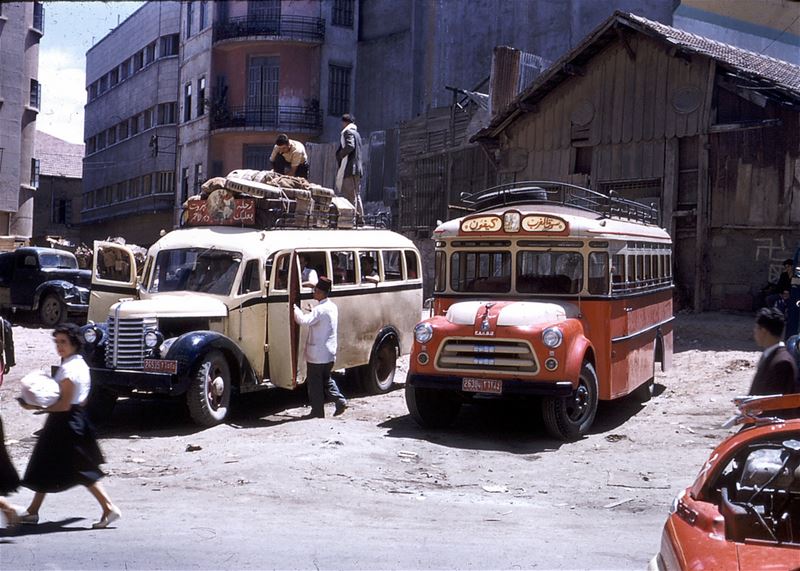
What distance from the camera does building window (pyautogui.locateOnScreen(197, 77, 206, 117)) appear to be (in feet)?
126

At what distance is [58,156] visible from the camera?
198 feet

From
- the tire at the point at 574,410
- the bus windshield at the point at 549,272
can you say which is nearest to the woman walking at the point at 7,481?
the tire at the point at 574,410

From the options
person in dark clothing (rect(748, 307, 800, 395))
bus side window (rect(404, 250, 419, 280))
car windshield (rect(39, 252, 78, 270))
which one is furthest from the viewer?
car windshield (rect(39, 252, 78, 270))

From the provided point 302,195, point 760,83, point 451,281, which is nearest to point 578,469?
point 451,281

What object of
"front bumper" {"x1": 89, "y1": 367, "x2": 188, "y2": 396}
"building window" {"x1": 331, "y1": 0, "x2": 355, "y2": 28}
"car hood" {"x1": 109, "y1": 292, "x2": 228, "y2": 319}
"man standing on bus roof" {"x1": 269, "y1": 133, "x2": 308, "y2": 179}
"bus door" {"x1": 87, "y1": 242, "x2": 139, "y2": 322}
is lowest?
"front bumper" {"x1": 89, "y1": 367, "x2": 188, "y2": 396}

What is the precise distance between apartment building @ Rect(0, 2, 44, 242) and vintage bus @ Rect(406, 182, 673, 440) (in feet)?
107

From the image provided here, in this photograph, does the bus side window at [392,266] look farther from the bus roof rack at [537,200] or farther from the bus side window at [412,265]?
the bus roof rack at [537,200]

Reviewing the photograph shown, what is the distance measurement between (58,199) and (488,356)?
5195 centimetres

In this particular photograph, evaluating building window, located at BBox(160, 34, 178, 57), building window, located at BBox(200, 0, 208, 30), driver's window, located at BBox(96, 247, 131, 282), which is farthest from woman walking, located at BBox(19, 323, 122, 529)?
building window, located at BBox(160, 34, 178, 57)

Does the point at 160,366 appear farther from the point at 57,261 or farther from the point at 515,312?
the point at 57,261

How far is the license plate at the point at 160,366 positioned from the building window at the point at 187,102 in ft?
100

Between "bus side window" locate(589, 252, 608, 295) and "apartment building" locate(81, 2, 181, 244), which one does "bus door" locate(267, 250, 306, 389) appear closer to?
"bus side window" locate(589, 252, 608, 295)

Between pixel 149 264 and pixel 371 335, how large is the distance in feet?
11.2

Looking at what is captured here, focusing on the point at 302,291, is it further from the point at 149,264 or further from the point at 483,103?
the point at 483,103
